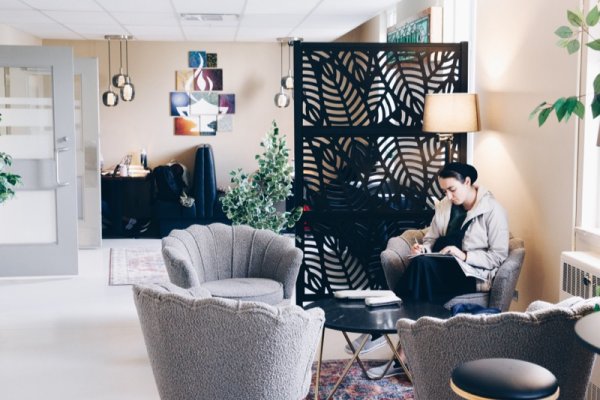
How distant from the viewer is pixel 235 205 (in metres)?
6.35

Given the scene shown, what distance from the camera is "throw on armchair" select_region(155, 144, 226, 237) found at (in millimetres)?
10109

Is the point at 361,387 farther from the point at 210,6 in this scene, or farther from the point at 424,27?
the point at 210,6

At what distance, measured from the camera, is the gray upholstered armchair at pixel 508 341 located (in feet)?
9.16

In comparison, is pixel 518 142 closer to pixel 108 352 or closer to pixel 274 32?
pixel 108 352

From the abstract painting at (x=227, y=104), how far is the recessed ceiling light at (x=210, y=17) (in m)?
2.36

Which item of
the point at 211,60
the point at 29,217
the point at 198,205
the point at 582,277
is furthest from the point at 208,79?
the point at 582,277

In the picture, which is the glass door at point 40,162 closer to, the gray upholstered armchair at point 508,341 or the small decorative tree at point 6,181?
the small decorative tree at point 6,181

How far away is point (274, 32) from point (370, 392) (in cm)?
656

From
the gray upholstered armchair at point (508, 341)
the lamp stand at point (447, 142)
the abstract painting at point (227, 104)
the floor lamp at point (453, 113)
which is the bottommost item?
the gray upholstered armchair at point (508, 341)

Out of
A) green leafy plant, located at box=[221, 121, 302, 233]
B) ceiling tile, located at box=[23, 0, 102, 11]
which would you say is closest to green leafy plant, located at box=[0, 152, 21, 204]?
ceiling tile, located at box=[23, 0, 102, 11]

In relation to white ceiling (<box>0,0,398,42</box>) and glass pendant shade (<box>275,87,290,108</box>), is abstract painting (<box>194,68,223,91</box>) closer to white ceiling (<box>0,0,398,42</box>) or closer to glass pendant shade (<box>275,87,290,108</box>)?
white ceiling (<box>0,0,398,42</box>)

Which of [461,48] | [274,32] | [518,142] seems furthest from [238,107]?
[518,142]

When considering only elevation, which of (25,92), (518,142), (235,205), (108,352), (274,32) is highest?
(274,32)

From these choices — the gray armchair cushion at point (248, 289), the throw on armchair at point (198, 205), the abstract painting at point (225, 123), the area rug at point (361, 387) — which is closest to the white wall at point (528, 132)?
the area rug at point (361, 387)
